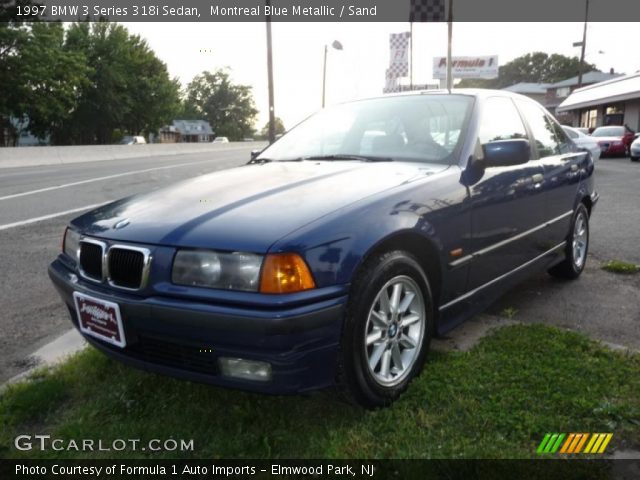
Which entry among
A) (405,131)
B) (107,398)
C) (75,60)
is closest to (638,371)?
(405,131)

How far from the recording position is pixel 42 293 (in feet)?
13.4

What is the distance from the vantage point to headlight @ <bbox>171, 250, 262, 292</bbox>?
1.99 metres

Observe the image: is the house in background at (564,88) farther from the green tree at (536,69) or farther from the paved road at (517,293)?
the paved road at (517,293)

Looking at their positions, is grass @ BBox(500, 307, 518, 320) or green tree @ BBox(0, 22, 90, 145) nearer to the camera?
grass @ BBox(500, 307, 518, 320)

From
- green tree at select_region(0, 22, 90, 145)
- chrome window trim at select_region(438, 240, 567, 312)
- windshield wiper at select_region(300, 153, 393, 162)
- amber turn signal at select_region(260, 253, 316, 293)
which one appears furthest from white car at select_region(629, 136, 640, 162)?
green tree at select_region(0, 22, 90, 145)

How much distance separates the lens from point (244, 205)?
92.5 inches

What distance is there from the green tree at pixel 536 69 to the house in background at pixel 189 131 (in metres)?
50.7

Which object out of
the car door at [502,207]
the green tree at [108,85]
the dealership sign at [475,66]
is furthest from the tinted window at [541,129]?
the green tree at [108,85]

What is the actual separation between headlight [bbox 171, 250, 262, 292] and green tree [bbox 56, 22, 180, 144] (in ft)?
152

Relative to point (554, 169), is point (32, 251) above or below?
below

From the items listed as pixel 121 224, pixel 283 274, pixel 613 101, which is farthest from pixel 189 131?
pixel 283 274

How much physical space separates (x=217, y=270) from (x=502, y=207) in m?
1.80

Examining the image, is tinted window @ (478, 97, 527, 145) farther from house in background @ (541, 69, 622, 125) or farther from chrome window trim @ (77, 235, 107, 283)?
house in background @ (541, 69, 622, 125)

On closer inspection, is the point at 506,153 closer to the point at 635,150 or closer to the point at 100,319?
the point at 100,319
